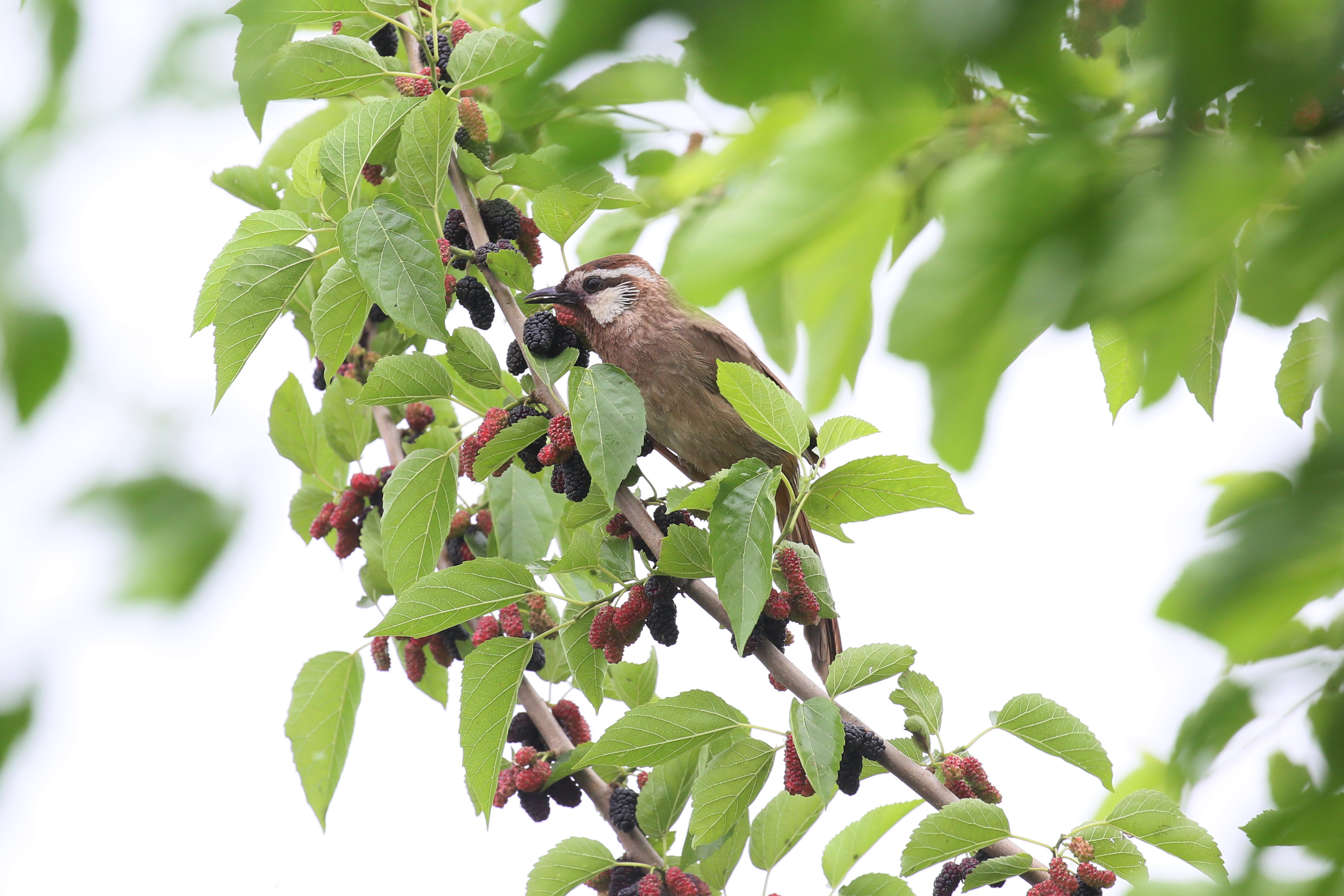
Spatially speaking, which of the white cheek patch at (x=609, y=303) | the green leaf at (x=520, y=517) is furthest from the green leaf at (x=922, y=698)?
the white cheek patch at (x=609, y=303)

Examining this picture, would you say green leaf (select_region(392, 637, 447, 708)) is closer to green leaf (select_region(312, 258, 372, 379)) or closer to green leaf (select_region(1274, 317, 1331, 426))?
green leaf (select_region(312, 258, 372, 379))

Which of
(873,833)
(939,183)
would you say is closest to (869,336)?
(939,183)

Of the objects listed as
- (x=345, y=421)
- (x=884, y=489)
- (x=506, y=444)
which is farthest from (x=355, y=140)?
(x=884, y=489)

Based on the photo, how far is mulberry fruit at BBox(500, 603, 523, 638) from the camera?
1.58 meters

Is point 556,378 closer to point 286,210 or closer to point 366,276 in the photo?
point 366,276

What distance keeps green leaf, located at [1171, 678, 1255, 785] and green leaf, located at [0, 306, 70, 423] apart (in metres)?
A: 0.51

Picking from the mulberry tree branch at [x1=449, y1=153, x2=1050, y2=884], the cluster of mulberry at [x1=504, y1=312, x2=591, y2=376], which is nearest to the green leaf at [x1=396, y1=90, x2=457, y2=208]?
the mulberry tree branch at [x1=449, y1=153, x2=1050, y2=884]

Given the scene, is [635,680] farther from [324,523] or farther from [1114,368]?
[1114,368]

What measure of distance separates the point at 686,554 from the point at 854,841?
1.92 feet

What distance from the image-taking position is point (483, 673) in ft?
4.59

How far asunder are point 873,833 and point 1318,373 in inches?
48.3

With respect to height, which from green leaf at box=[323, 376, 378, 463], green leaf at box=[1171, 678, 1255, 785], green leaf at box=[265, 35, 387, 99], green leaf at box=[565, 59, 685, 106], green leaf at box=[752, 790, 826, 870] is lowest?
green leaf at box=[752, 790, 826, 870]

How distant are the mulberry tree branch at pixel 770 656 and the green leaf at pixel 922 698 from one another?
0.21 ft

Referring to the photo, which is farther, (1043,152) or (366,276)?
(366,276)
